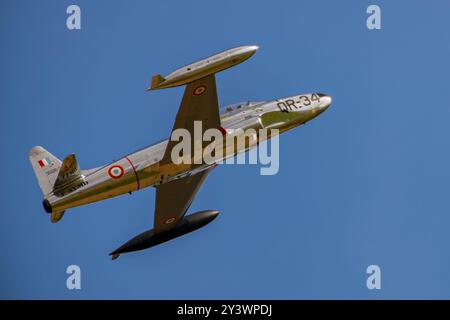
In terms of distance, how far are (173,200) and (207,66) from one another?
5422 mm

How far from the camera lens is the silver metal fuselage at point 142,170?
27.8 metres

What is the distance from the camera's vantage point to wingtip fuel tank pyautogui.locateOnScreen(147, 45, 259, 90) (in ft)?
87.1

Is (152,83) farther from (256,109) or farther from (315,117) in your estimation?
(315,117)

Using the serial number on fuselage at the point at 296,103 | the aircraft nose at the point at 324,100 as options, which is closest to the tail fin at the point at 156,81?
the serial number on fuselage at the point at 296,103

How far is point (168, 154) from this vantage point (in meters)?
28.3

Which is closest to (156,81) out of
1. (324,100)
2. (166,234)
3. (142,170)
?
(142,170)

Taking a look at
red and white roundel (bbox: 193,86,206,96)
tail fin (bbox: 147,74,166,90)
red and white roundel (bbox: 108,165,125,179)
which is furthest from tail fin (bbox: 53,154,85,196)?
red and white roundel (bbox: 193,86,206,96)

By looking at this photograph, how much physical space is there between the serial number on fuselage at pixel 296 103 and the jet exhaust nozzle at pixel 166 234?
4335mm

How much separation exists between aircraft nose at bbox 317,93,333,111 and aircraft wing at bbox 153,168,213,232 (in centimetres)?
490

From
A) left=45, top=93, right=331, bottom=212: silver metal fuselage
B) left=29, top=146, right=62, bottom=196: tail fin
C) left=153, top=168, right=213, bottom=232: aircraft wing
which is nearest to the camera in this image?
left=45, top=93, right=331, bottom=212: silver metal fuselage

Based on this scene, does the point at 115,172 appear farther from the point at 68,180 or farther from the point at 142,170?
the point at 68,180

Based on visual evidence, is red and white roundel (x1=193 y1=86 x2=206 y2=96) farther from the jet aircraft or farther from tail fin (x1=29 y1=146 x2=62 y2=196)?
tail fin (x1=29 y1=146 x2=62 y2=196)

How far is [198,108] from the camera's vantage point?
28.0m

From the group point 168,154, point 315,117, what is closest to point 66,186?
point 168,154
